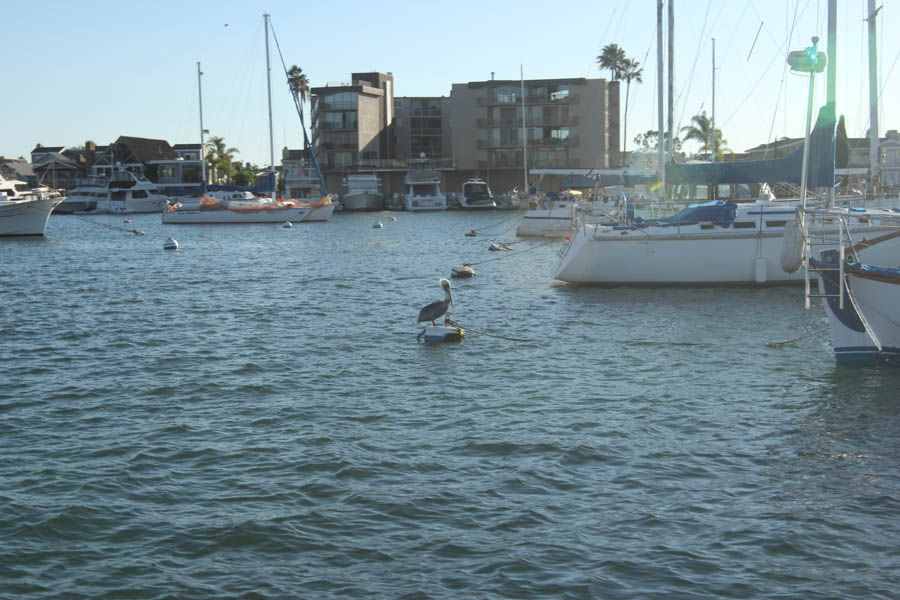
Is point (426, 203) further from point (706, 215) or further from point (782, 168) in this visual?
point (706, 215)

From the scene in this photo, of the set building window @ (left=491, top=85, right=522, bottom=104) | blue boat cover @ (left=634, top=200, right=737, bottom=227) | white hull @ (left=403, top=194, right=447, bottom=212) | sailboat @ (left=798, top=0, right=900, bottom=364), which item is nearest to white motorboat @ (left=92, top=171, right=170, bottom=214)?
white hull @ (left=403, top=194, right=447, bottom=212)

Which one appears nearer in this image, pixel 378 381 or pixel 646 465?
pixel 646 465

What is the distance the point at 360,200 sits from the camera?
95.9m

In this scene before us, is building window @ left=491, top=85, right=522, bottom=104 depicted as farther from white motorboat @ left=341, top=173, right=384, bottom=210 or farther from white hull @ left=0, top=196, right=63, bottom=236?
white hull @ left=0, top=196, right=63, bottom=236

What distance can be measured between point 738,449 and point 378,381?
6.74 metres

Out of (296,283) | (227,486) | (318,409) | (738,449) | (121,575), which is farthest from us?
(296,283)

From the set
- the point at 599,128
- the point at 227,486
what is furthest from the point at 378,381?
the point at 599,128

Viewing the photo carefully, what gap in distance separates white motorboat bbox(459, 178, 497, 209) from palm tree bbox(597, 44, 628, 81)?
95.9ft

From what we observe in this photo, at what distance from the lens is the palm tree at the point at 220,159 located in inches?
5233

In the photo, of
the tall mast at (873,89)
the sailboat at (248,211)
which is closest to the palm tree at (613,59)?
the sailboat at (248,211)

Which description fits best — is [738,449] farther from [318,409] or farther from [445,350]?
[445,350]

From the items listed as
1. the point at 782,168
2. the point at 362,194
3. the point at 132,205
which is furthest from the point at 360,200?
the point at 782,168

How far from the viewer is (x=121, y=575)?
8.54 m

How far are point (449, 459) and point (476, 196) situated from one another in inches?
3335
